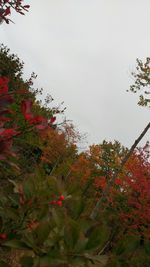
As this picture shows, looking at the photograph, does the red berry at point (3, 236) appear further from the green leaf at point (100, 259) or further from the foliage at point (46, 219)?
the green leaf at point (100, 259)

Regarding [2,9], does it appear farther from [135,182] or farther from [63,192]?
[135,182]

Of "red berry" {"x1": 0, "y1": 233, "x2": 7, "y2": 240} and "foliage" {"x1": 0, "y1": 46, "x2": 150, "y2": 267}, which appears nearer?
"foliage" {"x1": 0, "y1": 46, "x2": 150, "y2": 267}

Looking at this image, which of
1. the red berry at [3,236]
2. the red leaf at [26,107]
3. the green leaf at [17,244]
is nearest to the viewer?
the green leaf at [17,244]

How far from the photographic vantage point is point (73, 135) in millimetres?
37375

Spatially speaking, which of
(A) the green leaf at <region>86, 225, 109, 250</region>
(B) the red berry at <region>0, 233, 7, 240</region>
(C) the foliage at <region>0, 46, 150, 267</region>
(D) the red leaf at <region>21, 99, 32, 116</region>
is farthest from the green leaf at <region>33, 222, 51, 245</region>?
(D) the red leaf at <region>21, 99, 32, 116</region>

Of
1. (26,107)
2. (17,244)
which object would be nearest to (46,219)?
(17,244)

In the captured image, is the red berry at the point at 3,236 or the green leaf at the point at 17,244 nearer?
the green leaf at the point at 17,244

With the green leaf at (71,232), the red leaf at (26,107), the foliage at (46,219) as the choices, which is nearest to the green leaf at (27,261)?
the foliage at (46,219)

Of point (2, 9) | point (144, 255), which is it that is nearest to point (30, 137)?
point (144, 255)

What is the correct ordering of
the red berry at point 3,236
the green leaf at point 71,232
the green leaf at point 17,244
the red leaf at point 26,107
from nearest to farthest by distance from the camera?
the green leaf at point 71,232, the green leaf at point 17,244, the red berry at point 3,236, the red leaf at point 26,107

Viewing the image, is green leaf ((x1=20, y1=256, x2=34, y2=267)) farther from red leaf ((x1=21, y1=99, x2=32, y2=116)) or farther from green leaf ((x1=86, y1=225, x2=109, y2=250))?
red leaf ((x1=21, y1=99, x2=32, y2=116))

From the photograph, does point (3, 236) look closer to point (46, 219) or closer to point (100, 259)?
point (46, 219)

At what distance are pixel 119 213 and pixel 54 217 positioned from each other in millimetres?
26640

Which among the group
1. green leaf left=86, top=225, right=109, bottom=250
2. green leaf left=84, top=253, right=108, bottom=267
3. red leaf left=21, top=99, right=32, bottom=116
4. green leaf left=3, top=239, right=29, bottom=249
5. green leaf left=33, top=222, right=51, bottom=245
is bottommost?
green leaf left=3, top=239, right=29, bottom=249
